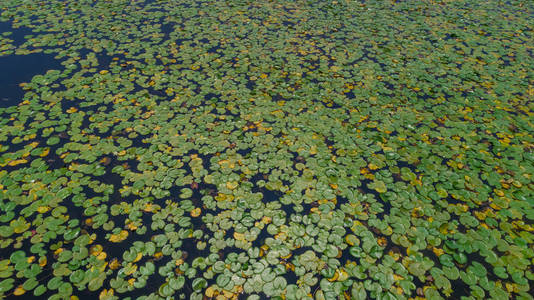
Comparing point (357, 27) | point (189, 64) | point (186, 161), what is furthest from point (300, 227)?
point (357, 27)

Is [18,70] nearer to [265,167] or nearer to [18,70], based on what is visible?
[18,70]

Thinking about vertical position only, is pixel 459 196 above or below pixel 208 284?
above

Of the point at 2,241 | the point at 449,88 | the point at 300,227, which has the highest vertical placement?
the point at 449,88

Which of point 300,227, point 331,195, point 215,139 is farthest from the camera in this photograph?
point 215,139

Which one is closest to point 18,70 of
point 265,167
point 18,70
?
point 18,70

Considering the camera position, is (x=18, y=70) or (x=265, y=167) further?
(x=18, y=70)

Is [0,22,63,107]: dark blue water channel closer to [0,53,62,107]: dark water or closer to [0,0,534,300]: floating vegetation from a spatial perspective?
[0,53,62,107]: dark water

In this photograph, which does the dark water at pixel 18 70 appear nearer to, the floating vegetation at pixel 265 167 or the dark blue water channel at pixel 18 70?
the dark blue water channel at pixel 18 70

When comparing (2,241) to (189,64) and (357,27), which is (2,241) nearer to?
(189,64)

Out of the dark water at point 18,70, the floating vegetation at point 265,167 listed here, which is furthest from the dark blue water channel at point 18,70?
the floating vegetation at point 265,167
